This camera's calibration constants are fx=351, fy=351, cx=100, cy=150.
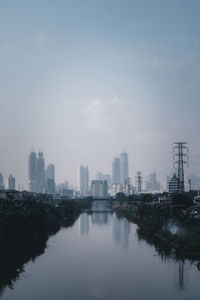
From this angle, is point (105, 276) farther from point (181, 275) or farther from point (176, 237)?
point (176, 237)

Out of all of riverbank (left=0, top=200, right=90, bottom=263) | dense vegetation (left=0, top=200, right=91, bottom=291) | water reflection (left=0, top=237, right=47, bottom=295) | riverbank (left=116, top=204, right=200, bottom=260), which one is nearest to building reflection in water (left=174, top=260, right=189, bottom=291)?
riverbank (left=116, top=204, right=200, bottom=260)

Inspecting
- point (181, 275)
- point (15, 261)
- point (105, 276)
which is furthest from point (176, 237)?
point (15, 261)

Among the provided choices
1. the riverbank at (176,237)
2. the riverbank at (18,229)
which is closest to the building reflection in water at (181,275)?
the riverbank at (176,237)

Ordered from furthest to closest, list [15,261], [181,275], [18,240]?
[18,240] → [15,261] → [181,275]

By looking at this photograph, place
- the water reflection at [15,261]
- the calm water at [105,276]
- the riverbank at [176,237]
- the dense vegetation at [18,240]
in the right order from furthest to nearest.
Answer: the riverbank at [176,237]
the dense vegetation at [18,240]
the water reflection at [15,261]
the calm water at [105,276]

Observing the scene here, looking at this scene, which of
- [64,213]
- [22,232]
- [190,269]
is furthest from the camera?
[64,213]

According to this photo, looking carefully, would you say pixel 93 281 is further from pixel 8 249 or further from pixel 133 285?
pixel 8 249

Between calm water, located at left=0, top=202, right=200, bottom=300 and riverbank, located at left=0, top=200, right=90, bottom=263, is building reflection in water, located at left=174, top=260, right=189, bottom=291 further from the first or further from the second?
riverbank, located at left=0, top=200, right=90, bottom=263

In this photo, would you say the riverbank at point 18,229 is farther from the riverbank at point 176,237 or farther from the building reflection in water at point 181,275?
the building reflection in water at point 181,275

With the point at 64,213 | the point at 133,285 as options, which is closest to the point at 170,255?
the point at 133,285
